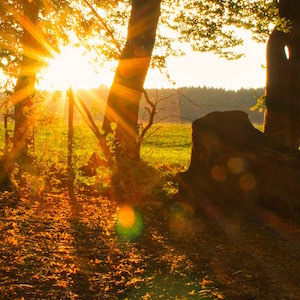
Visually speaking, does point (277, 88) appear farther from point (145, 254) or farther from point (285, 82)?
point (145, 254)

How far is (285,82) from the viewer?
41.9ft

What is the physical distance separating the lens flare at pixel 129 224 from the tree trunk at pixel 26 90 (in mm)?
5263

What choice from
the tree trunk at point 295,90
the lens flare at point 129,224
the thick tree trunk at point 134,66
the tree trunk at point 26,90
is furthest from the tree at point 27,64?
the tree trunk at point 295,90

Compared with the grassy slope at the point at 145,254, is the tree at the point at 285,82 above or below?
above

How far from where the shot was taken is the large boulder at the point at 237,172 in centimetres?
752

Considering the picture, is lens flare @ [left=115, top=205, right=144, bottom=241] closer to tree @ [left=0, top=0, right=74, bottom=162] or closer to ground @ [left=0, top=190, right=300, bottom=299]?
ground @ [left=0, top=190, right=300, bottom=299]

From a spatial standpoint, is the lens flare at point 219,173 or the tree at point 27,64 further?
the tree at point 27,64

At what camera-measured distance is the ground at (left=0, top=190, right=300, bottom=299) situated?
437 cm

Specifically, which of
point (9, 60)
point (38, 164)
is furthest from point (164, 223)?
point (9, 60)

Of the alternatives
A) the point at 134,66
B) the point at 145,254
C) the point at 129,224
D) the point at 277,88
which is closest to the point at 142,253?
the point at 145,254

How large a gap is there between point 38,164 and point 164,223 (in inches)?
211

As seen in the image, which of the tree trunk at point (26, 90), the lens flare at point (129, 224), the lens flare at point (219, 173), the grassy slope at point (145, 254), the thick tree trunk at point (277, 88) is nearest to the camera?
the grassy slope at point (145, 254)

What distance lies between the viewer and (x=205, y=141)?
840 centimetres

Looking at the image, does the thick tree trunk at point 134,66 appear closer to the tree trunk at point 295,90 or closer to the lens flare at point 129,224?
the tree trunk at point 295,90
